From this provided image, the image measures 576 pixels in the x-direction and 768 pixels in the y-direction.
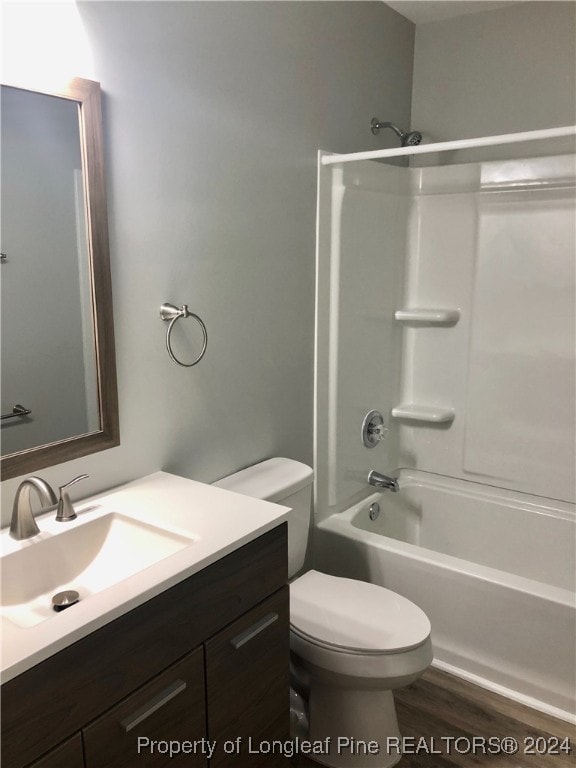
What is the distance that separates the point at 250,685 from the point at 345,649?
0.34 m

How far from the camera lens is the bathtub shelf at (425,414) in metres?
2.84

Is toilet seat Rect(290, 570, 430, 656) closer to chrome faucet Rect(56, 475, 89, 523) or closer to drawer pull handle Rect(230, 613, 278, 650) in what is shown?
drawer pull handle Rect(230, 613, 278, 650)

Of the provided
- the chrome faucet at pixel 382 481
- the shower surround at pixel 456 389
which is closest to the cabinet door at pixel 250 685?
the shower surround at pixel 456 389

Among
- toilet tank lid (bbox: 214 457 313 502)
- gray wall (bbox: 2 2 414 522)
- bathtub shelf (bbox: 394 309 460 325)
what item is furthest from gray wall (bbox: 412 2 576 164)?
toilet tank lid (bbox: 214 457 313 502)

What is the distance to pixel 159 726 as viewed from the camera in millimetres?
1239

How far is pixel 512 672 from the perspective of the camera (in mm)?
2137

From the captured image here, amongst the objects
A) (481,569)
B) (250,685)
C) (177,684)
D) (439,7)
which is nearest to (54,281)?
(177,684)

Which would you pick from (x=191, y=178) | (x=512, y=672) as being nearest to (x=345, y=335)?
(x=191, y=178)

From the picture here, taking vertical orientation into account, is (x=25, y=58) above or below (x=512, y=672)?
above

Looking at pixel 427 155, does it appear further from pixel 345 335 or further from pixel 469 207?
pixel 345 335

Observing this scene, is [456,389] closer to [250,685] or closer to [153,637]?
[250,685]

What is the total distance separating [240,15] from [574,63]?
4.57 ft

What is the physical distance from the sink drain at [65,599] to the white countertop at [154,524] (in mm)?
29

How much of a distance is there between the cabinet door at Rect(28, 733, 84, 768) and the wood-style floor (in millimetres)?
1001
